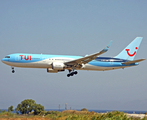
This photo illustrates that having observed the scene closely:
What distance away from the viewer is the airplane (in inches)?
1727

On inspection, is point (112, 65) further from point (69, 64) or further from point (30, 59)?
point (30, 59)

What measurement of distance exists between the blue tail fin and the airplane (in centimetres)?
25

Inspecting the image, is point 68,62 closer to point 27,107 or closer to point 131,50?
point 131,50

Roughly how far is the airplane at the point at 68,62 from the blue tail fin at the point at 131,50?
25 centimetres

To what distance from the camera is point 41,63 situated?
44.4 m

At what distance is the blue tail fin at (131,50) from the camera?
53.4 m

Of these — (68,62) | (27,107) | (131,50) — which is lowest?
(27,107)

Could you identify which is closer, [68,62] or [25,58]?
[25,58]

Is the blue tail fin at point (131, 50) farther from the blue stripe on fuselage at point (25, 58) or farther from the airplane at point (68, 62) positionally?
the blue stripe on fuselage at point (25, 58)

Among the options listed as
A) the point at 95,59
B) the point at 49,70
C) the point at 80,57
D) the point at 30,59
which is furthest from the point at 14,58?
the point at 95,59

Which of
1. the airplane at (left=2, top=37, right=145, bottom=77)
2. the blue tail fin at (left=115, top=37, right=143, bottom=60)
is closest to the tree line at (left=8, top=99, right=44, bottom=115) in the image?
the airplane at (left=2, top=37, right=145, bottom=77)

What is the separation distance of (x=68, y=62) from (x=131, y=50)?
17.8m

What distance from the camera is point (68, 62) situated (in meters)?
45.6

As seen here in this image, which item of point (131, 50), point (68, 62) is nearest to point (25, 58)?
point (68, 62)
